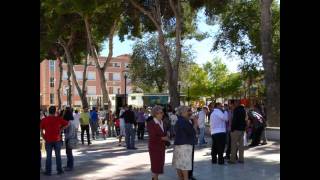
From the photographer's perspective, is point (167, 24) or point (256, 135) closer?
point (256, 135)

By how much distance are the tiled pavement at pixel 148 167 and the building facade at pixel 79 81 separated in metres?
67.1

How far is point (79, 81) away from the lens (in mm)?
95312

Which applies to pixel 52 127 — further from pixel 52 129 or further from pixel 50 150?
pixel 50 150

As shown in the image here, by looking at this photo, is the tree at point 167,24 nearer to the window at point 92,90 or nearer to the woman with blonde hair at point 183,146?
the woman with blonde hair at point 183,146

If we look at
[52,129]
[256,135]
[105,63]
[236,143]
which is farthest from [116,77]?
[52,129]

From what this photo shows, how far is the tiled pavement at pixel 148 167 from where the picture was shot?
38.2ft

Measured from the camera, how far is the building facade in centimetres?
9100

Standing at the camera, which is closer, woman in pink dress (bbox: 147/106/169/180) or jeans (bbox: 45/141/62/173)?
woman in pink dress (bbox: 147/106/169/180)

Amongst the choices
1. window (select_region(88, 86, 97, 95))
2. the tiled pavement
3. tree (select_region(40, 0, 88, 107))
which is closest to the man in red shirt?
the tiled pavement

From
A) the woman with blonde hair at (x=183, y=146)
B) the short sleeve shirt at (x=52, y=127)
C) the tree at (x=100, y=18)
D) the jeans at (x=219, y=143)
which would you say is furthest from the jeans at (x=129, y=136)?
the tree at (x=100, y=18)

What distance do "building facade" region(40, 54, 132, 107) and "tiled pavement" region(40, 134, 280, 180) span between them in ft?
220

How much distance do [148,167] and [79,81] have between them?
83436mm

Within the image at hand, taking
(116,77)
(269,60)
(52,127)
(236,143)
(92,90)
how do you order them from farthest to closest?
1. (116,77)
2. (92,90)
3. (269,60)
4. (236,143)
5. (52,127)

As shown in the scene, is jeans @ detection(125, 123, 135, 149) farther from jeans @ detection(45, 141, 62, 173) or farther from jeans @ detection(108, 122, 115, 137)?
jeans @ detection(108, 122, 115, 137)
